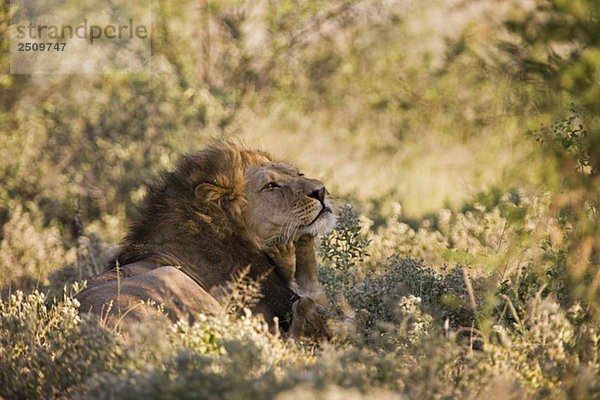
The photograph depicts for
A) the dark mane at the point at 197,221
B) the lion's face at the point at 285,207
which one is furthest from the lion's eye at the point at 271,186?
the dark mane at the point at 197,221

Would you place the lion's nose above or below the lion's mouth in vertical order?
above

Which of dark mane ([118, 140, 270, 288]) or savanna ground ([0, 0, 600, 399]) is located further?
dark mane ([118, 140, 270, 288])

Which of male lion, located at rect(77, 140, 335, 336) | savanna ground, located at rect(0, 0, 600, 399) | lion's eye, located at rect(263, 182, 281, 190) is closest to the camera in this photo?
savanna ground, located at rect(0, 0, 600, 399)

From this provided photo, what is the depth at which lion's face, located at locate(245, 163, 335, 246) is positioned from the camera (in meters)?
5.18

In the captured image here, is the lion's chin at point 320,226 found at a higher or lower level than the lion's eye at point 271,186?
lower

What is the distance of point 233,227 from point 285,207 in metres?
0.36

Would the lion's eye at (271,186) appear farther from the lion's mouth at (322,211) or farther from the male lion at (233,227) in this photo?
the lion's mouth at (322,211)

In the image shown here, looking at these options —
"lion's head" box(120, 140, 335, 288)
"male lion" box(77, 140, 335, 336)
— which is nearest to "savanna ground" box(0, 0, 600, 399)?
"male lion" box(77, 140, 335, 336)

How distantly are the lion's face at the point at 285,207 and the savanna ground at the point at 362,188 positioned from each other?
0.39 meters

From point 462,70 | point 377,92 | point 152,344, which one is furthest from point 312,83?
point 152,344

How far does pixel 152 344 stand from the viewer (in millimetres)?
3004

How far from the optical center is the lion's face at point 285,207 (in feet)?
17.0

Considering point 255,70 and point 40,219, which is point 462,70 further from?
point 40,219

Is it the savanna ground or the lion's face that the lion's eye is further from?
the savanna ground
